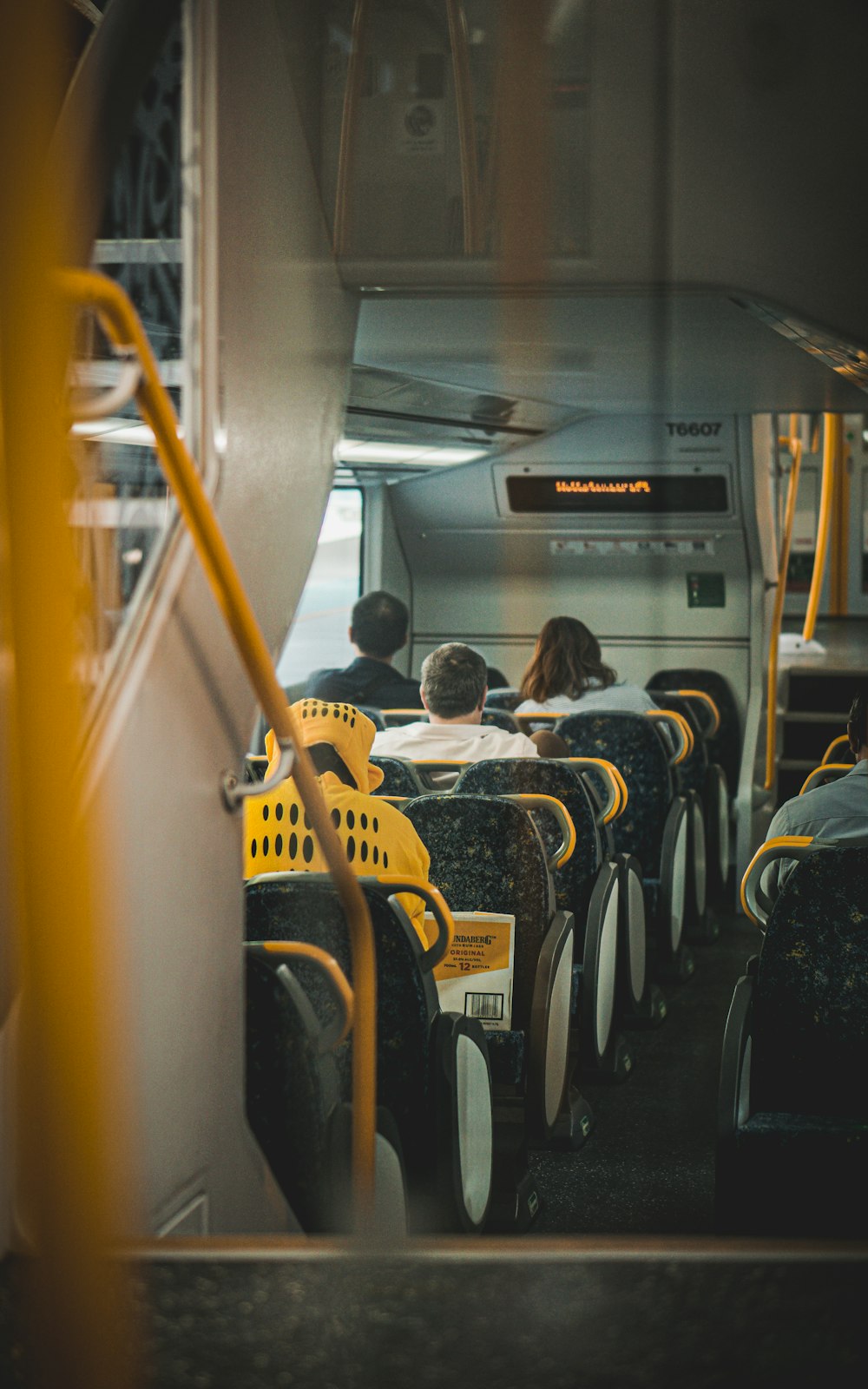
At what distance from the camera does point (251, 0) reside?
6.88 feet

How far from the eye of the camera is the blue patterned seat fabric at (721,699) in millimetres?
8117

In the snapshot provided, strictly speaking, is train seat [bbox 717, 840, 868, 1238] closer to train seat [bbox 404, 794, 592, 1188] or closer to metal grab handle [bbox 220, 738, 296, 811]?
train seat [bbox 404, 794, 592, 1188]

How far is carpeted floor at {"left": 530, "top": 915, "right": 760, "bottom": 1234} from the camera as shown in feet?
11.7

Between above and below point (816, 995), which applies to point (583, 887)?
→ below

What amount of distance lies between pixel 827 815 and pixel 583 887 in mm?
1225

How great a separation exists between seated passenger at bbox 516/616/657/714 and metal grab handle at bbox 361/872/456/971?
3189 mm

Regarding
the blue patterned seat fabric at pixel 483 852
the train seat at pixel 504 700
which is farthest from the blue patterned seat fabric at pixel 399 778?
the train seat at pixel 504 700

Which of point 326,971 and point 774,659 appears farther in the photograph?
point 774,659

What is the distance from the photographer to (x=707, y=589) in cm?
841

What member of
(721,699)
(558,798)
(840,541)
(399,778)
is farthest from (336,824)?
(840,541)

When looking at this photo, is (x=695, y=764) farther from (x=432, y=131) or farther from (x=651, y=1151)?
(x=432, y=131)

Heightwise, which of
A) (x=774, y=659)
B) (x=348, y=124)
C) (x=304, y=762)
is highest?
(x=348, y=124)

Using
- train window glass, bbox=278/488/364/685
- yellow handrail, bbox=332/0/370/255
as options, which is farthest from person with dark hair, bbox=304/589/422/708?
yellow handrail, bbox=332/0/370/255

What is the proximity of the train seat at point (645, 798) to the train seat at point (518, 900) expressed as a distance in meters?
1.66
